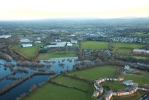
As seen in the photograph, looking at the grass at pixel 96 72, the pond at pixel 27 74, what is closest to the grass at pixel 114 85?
the grass at pixel 96 72

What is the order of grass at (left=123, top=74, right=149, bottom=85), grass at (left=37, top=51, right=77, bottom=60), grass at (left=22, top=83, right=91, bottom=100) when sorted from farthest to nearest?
grass at (left=37, top=51, right=77, bottom=60)
grass at (left=123, top=74, right=149, bottom=85)
grass at (left=22, top=83, right=91, bottom=100)

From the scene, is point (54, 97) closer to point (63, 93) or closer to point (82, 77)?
point (63, 93)

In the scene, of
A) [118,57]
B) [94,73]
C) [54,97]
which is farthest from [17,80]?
[118,57]

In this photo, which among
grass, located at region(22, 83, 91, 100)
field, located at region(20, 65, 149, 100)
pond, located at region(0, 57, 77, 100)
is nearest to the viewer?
grass, located at region(22, 83, 91, 100)

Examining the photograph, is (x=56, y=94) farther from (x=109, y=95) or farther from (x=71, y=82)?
(x=109, y=95)

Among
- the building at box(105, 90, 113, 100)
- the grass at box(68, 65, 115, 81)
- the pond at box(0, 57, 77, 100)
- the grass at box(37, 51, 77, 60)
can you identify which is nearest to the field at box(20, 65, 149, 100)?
the grass at box(68, 65, 115, 81)

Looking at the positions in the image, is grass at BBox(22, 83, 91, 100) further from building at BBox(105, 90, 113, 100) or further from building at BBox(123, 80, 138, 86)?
building at BBox(123, 80, 138, 86)

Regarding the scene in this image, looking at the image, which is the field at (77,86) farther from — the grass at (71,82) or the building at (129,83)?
the building at (129,83)
